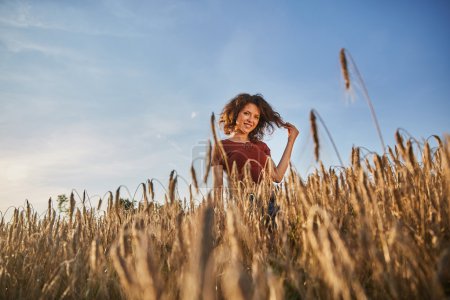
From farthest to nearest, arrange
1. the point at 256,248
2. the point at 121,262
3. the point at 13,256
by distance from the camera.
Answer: the point at 13,256, the point at 256,248, the point at 121,262

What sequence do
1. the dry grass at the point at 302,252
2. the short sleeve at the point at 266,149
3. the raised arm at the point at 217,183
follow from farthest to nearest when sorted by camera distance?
1. the short sleeve at the point at 266,149
2. the raised arm at the point at 217,183
3. the dry grass at the point at 302,252

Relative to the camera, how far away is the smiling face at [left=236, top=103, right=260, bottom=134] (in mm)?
4945

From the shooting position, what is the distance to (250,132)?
17.7 feet

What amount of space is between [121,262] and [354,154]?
174cm

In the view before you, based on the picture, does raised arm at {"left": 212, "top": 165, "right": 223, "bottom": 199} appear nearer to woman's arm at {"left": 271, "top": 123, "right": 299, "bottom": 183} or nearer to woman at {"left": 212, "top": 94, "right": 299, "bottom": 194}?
woman at {"left": 212, "top": 94, "right": 299, "bottom": 194}

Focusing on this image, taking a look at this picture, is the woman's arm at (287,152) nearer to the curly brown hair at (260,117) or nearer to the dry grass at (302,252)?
the curly brown hair at (260,117)

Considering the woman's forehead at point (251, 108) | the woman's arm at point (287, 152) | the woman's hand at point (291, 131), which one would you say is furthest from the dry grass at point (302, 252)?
the woman's forehead at point (251, 108)

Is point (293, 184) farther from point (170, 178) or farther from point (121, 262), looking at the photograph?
point (121, 262)

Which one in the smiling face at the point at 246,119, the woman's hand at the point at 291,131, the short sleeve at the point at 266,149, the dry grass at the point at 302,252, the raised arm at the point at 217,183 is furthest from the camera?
the short sleeve at the point at 266,149

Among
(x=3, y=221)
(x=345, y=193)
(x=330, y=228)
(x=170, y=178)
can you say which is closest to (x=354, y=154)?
(x=345, y=193)

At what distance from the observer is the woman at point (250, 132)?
15.1 ft

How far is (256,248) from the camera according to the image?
2.04 metres

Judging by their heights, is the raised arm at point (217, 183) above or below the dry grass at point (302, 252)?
above

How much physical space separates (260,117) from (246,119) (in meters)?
0.72
